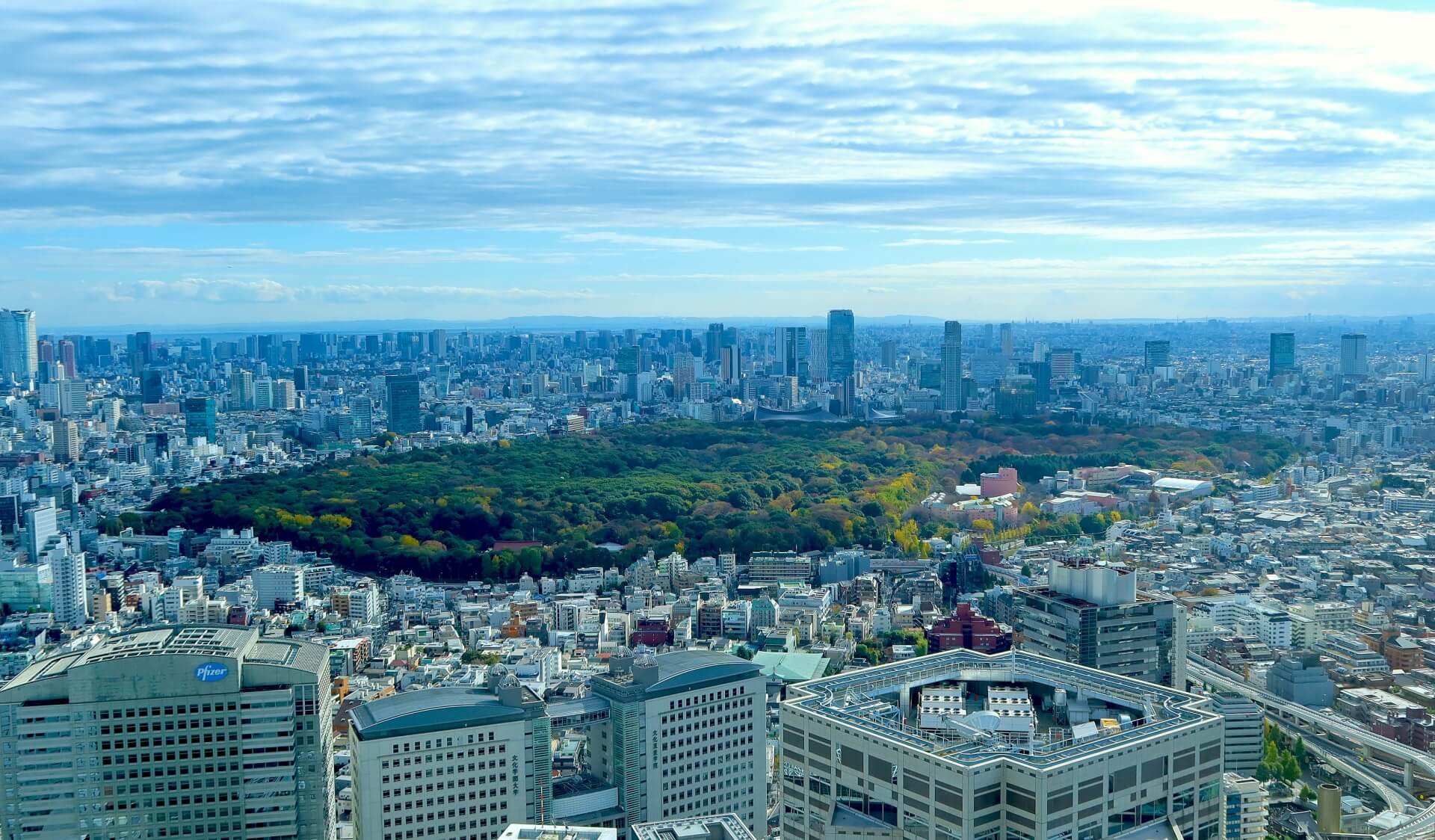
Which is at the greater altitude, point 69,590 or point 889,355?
point 889,355

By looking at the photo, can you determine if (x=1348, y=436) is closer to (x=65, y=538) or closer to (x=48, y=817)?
(x=65, y=538)

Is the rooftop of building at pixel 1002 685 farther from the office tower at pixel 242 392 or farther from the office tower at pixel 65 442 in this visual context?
the office tower at pixel 242 392

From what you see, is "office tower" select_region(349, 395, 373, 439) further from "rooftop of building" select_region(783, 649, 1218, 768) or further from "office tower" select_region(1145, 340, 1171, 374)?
"rooftop of building" select_region(783, 649, 1218, 768)

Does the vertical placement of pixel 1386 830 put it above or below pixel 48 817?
below

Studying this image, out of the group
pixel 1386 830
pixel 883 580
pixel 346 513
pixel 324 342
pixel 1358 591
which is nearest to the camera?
pixel 1386 830

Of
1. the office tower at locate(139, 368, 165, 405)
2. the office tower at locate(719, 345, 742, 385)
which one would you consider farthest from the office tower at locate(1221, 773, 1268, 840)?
the office tower at locate(719, 345, 742, 385)

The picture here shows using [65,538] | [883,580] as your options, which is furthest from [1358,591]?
[65,538]

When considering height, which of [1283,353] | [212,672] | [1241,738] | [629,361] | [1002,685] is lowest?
[1241,738]

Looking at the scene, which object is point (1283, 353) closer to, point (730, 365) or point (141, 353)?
point (730, 365)

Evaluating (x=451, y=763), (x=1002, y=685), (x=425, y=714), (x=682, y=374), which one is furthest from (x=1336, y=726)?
(x=682, y=374)
